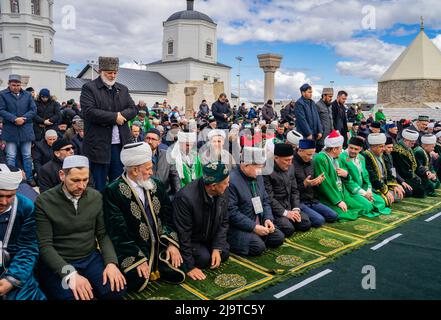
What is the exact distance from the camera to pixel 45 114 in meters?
7.18

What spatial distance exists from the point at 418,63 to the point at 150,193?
4285 centimetres

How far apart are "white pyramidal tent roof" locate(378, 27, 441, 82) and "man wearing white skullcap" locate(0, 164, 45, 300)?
1652 inches

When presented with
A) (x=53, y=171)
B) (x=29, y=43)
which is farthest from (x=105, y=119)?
(x=29, y=43)

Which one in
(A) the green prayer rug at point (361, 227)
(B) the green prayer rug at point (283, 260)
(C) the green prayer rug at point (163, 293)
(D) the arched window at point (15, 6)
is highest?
(D) the arched window at point (15, 6)

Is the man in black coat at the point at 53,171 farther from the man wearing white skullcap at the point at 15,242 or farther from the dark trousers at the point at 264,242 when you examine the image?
the dark trousers at the point at 264,242

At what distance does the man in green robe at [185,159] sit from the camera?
15.7ft

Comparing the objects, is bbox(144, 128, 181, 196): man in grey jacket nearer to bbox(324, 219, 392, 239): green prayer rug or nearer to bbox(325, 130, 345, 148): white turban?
bbox(324, 219, 392, 239): green prayer rug

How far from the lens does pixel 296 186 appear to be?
482cm

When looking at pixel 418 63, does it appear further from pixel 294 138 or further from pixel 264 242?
pixel 264 242

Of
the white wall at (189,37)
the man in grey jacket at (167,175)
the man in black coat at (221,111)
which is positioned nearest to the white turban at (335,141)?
the man in grey jacket at (167,175)

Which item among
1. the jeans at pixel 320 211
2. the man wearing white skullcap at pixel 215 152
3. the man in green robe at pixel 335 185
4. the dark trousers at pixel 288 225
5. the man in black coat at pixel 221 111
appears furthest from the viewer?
the man in black coat at pixel 221 111

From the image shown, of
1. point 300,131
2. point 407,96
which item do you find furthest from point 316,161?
point 407,96

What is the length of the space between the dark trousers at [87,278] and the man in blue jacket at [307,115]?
449cm
